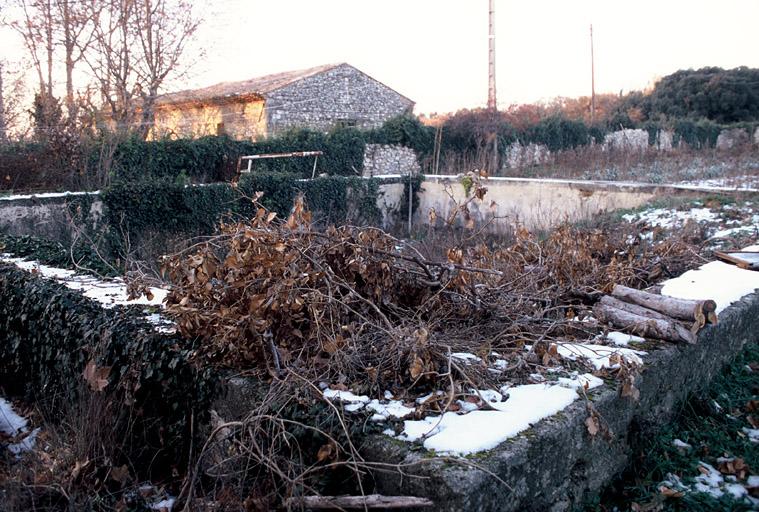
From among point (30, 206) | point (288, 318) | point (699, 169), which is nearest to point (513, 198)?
point (699, 169)

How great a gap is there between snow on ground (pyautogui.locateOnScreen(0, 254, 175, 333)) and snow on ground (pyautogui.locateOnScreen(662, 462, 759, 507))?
9.64 ft

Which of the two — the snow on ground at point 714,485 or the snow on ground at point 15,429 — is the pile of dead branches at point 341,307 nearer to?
the snow on ground at point 714,485

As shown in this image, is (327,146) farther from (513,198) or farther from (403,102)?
(403,102)

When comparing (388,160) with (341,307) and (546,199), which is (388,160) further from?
(341,307)

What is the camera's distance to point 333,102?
26406 mm

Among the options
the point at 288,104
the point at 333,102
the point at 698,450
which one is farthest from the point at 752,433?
the point at 333,102

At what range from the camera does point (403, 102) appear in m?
28.7

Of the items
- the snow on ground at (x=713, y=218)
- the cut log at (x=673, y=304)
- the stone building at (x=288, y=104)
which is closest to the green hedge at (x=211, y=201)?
the snow on ground at (x=713, y=218)

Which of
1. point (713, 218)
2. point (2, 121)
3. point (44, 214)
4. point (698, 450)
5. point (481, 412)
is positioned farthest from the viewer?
point (2, 121)

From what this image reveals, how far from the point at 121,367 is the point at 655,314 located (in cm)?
339

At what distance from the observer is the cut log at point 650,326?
12.4 ft

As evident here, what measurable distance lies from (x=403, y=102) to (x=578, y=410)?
2705cm

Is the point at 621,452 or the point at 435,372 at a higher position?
the point at 435,372

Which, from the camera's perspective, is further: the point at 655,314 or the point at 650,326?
the point at 655,314
